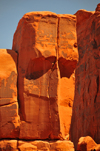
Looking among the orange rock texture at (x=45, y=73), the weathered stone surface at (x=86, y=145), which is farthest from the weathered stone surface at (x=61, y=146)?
the weathered stone surface at (x=86, y=145)

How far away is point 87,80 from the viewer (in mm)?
18766

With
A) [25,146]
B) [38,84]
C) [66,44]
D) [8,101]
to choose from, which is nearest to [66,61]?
[66,44]

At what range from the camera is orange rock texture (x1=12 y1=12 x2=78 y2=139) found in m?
8.62

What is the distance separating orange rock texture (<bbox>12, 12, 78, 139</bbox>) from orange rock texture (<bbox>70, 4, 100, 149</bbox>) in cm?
850

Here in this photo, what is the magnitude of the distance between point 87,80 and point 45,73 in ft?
33.6

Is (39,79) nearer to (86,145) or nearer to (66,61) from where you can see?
(66,61)

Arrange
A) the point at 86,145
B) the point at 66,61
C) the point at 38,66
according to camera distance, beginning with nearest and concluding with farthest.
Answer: the point at 38,66
the point at 66,61
the point at 86,145

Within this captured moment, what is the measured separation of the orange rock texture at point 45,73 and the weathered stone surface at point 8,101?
0.16 m

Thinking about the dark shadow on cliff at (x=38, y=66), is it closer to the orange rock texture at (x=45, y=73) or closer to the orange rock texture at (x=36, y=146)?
the orange rock texture at (x=45, y=73)

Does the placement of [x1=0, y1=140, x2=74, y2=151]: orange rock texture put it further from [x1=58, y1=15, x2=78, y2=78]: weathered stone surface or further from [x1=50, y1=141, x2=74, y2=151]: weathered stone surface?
[x1=58, y1=15, x2=78, y2=78]: weathered stone surface

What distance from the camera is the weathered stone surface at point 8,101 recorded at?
860 centimetres

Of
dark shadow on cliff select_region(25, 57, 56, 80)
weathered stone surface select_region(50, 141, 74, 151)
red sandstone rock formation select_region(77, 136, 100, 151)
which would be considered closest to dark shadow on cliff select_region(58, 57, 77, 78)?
dark shadow on cliff select_region(25, 57, 56, 80)

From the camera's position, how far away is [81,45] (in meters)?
20.1

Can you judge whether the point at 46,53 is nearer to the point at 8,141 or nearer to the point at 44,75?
the point at 44,75
